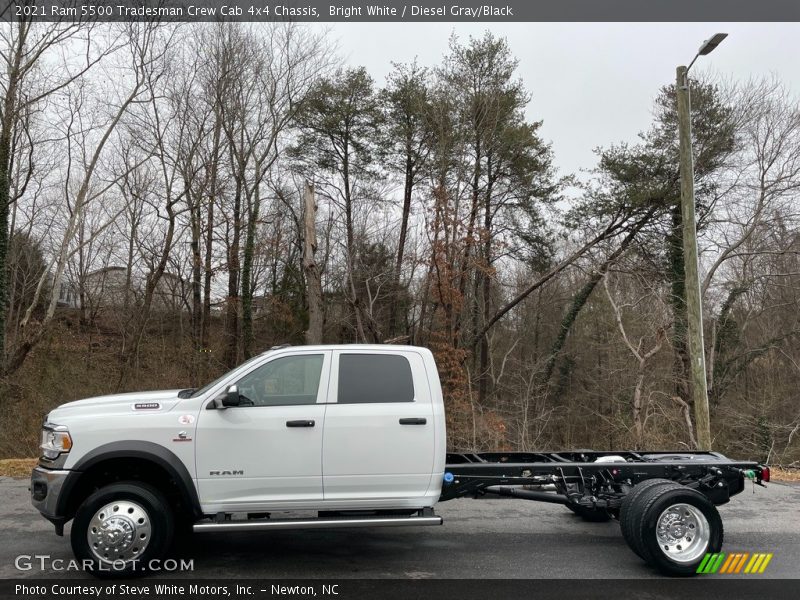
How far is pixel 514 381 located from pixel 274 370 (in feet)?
90.6

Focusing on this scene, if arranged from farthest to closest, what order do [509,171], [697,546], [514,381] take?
[514,381] → [509,171] → [697,546]

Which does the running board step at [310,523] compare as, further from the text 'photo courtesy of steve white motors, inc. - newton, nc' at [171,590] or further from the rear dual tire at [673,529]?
the rear dual tire at [673,529]

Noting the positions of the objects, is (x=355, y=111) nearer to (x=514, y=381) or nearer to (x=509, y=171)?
(x=509, y=171)

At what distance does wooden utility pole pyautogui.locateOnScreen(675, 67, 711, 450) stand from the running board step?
7.62 meters

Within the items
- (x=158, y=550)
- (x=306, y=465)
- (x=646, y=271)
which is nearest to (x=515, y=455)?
(x=306, y=465)

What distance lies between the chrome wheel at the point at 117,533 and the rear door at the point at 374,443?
158 centimetres

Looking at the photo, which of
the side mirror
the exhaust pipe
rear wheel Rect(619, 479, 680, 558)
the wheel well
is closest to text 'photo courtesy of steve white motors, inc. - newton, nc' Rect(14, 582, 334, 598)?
the wheel well

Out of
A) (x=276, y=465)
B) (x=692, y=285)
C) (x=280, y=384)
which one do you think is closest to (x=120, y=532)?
(x=276, y=465)

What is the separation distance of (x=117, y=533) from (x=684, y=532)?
4953 millimetres

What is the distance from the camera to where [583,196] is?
93.6 feet

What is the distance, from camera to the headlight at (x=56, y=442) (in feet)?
17.7

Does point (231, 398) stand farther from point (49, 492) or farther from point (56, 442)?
Answer: point (49, 492)

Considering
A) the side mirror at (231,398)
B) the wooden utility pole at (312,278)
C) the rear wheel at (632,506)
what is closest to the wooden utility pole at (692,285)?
the rear wheel at (632,506)

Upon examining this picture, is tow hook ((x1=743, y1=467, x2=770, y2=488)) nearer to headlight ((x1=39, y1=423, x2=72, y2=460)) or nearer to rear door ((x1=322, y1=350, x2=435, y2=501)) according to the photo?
rear door ((x1=322, y1=350, x2=435, y2=501))
